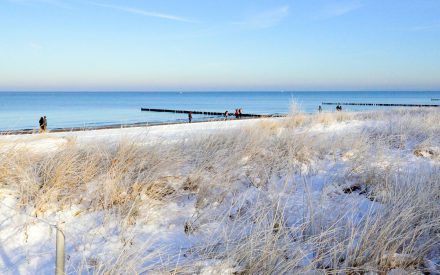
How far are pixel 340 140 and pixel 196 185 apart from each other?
345cm

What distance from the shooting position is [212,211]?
3.45m

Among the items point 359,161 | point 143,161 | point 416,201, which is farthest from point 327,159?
point 143,161

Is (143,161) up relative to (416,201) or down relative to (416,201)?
up

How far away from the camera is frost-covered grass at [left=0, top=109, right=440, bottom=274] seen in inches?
101

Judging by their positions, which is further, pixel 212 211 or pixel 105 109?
pixel 105 109

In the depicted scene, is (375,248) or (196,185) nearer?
(375,248)

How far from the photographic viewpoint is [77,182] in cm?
375

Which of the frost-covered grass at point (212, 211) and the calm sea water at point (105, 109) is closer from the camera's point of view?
the frost-covered grass at point (212, 211)

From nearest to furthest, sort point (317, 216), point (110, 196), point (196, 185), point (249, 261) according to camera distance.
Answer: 1. point (249, 261)
2. point (317, 216)
3. point (110, 196)
4. point (196, 185)

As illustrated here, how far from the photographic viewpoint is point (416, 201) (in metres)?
3.34

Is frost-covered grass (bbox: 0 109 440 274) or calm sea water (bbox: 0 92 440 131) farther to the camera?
calm sea water (bbox: 0 92 440 131)

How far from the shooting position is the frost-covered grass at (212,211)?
8.39ft

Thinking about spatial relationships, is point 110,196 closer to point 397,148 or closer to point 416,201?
point 416,201

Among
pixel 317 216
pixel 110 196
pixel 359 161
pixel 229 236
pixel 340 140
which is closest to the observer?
pixel 229 236
